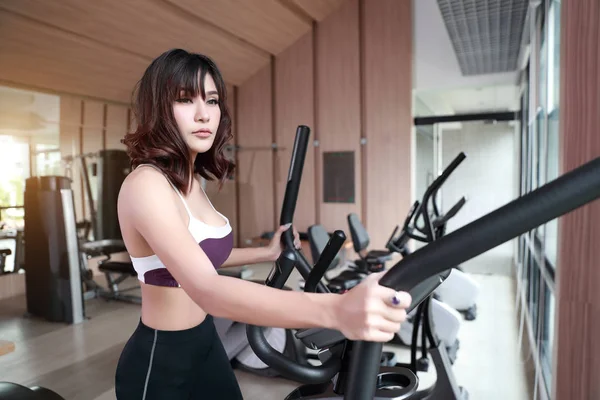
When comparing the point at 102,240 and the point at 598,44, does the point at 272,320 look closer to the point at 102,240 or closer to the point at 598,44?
the point at 598,44

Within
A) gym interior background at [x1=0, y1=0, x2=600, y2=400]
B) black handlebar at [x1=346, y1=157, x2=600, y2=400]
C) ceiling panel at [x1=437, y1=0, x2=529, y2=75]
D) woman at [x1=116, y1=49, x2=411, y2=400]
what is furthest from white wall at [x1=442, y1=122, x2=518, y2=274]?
black handlebar at [x1=346, y1=157, x2=600, y2=400]

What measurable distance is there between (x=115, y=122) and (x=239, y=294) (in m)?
3.76

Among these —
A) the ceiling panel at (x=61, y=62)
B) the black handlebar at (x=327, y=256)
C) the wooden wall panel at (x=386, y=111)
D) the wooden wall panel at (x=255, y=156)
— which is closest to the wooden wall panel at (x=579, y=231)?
the black handlebar at (x=327, y=256)

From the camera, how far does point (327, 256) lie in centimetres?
80

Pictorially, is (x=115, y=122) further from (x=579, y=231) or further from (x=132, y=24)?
(x=579, y=231)

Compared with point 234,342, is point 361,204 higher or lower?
higher

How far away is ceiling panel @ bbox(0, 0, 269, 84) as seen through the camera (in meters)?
3.03

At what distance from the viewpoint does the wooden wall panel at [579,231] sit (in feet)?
3.73

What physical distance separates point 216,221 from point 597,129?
111cm

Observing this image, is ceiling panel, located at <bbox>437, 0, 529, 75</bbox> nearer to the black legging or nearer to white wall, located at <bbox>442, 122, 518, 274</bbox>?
white wall, located at <bbox>442, 122, 518, 274</bbox>

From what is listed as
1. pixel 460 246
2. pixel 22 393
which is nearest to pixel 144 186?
pixel 460 246

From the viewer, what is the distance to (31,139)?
2885 millimetres

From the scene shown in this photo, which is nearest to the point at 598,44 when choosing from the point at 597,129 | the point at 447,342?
the point at 597,129

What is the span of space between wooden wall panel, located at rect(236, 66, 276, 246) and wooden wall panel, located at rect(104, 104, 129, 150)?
6.76 feet
